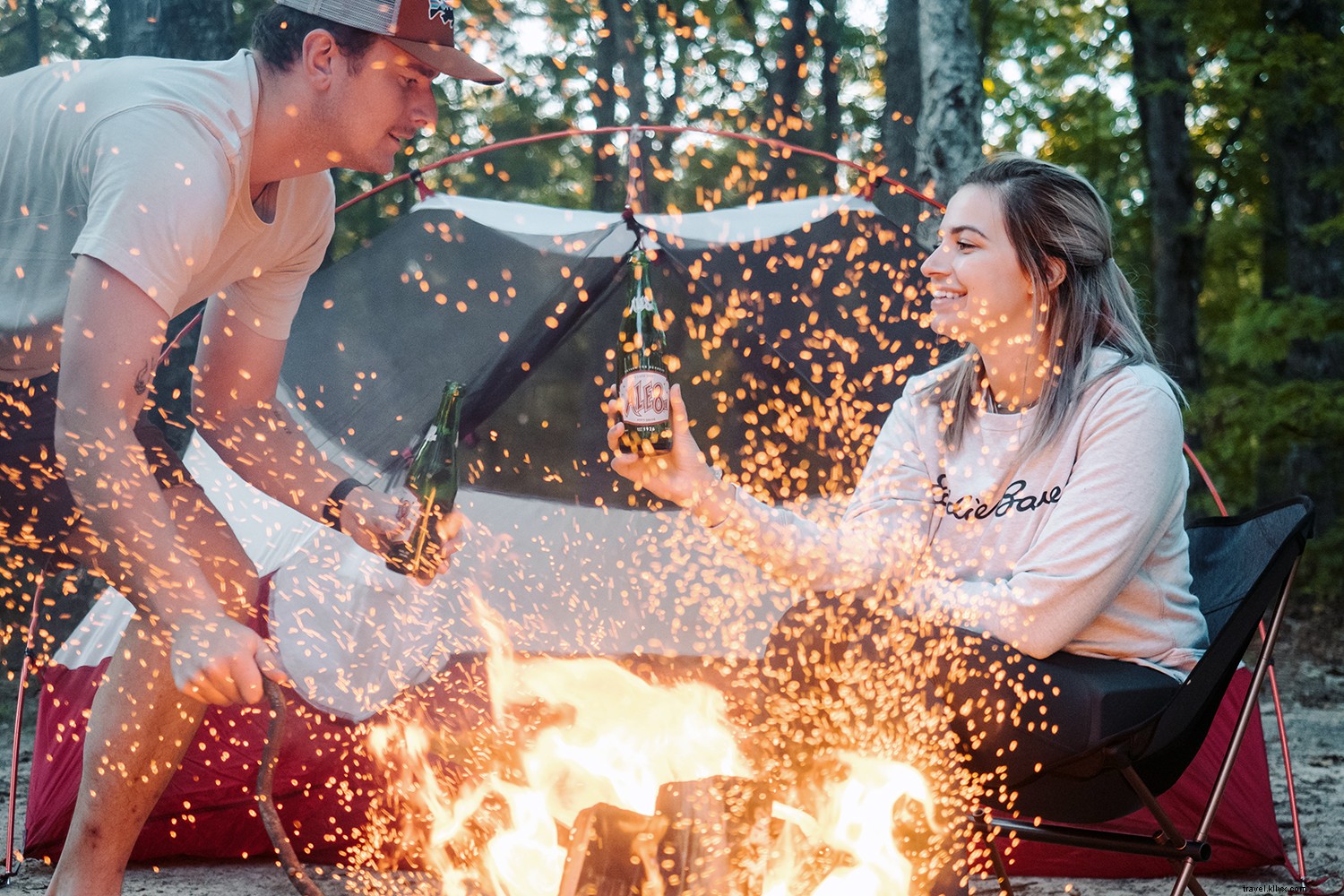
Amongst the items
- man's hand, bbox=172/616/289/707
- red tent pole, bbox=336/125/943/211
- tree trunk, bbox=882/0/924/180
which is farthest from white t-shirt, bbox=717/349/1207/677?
tree trunk, bbox=882/0/924/180

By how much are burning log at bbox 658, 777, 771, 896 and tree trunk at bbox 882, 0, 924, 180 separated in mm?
6733

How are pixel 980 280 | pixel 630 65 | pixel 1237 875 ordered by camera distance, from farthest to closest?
pixel 630 65, pixel 1237 875, pixel 980 280

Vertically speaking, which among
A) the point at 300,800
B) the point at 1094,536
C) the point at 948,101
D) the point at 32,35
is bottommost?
the point at 300,800

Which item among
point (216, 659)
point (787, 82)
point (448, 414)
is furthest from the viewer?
point (787, 82)

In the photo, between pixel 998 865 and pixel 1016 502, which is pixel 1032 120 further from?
pixel 998 865

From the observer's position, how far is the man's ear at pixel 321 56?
1.92 meters

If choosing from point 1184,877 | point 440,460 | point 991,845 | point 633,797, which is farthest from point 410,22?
point 1184,877

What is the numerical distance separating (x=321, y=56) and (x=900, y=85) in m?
7.08

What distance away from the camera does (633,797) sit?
237 cm

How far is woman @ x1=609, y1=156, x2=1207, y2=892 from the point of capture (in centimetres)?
176

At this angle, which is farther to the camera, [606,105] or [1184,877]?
[606,105]

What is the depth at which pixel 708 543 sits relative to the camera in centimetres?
356

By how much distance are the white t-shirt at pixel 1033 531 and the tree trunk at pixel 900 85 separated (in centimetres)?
617

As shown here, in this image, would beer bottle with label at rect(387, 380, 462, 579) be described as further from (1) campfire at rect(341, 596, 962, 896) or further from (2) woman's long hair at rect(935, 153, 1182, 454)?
(2) woman's long hair at rect(935, 153, 1182, 454)
